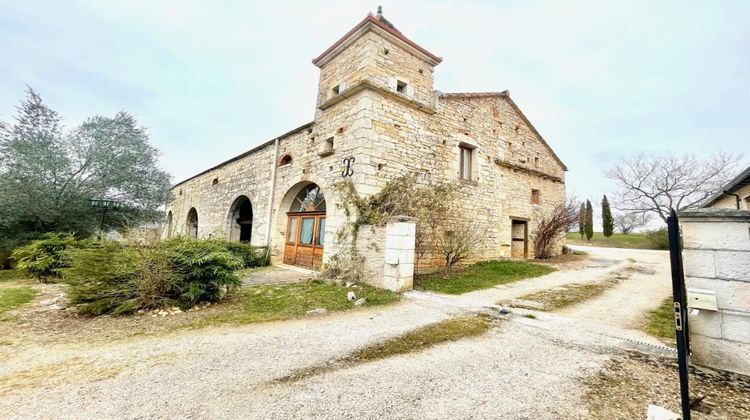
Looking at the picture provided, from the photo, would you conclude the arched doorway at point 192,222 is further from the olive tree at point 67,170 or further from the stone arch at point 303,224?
the stone arch at point 303,224

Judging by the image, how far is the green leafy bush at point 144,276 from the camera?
393cm

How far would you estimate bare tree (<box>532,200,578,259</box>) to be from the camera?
460 inches

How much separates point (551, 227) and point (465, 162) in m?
5.20

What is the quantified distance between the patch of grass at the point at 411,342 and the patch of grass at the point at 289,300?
141cm

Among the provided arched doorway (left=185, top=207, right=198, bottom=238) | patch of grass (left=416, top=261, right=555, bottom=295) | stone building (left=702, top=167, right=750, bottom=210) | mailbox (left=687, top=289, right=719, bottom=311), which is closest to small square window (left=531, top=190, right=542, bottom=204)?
patch of grass (left=416, top=261, right=555, bottom=295)

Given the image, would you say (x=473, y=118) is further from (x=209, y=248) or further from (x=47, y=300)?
(x=47, y=300)

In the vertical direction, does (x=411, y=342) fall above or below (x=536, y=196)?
below

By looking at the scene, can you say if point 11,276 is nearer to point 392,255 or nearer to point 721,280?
point 392,255

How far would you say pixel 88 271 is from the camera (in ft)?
12.9

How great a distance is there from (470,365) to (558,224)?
11.2 m

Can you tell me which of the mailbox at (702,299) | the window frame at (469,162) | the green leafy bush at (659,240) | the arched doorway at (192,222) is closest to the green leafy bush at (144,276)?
the mailbox at (702,299)

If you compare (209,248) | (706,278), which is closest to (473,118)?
(706,278)

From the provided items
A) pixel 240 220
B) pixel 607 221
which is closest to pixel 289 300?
pixel 240 220

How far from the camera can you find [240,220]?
12.5m
